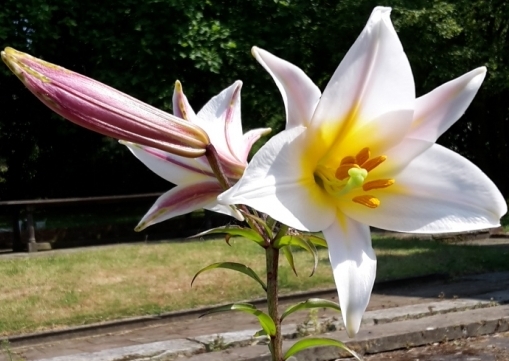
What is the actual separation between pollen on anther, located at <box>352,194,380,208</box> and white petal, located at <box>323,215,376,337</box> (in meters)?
0.03

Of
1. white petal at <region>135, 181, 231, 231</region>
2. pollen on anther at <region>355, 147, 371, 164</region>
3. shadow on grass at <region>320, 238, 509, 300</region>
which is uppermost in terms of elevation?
pollen on anther at <region>355, 147, 371, 164</region>

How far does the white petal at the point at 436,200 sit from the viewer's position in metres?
0.76

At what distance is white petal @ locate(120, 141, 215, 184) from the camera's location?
0.90 m

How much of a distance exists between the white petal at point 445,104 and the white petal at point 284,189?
0.39 feet

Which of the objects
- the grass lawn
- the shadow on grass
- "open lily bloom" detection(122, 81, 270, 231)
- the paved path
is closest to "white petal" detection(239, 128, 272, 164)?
"open lily bloom" detection(122, 81, 270, 231)

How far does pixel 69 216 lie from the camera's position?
67.9 ft

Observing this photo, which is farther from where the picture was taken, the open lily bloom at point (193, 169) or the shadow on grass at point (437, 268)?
the shadow on grass at point (437, 268)

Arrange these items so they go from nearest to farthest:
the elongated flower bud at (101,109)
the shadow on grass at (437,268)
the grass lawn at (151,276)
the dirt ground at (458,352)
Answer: the elongated flower bud at (101,109) < the dirt ground at (458,352) < the grass lawn at (151,276) < the shadow on grass at (437,268)

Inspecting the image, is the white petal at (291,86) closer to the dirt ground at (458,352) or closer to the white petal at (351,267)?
the white petal at (351,267)

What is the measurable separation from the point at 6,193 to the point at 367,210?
72.0 feet

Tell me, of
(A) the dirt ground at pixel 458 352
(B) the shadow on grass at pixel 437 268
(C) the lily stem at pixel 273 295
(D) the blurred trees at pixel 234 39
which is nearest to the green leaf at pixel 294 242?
(C) the lily stem at pixel 273 295

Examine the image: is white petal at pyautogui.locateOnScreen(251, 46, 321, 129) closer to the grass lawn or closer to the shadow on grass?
the grass lawn

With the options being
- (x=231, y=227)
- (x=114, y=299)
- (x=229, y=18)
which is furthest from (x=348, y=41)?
(x=231, y=227)

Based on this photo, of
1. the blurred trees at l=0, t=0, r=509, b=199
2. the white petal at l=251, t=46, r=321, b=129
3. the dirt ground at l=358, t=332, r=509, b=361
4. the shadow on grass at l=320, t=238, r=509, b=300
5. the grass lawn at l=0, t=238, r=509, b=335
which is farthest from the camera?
the blurred trees at l=0, t=0, r=509, b=199
